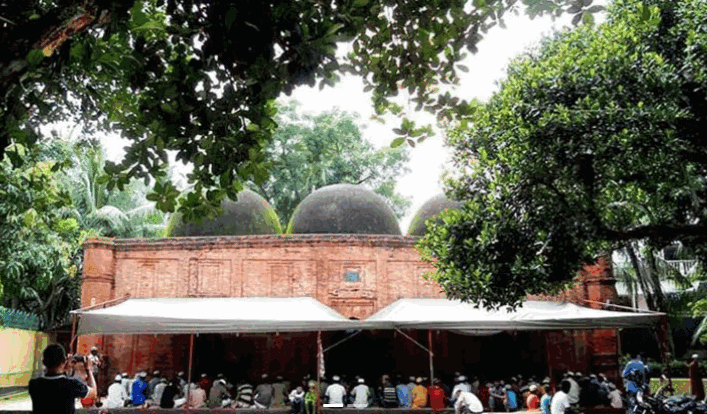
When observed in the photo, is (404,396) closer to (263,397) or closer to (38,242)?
(263,397)

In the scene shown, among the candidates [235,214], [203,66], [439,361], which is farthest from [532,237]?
[235,214]

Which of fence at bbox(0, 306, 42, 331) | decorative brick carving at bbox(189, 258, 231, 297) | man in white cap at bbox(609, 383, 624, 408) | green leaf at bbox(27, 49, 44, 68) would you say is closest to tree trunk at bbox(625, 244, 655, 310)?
man in white cap at bbox(609, 383, 624, 408)

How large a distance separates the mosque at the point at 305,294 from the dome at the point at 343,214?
2.80 ft

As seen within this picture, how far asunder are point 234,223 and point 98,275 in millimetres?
3829

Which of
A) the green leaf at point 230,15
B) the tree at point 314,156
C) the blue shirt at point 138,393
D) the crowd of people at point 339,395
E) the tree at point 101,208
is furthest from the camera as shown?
the tree at point 314,156

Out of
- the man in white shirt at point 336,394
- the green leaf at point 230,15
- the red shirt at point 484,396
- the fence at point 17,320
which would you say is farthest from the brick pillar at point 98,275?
the green leaf at point 230,15

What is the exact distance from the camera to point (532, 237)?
9.73m

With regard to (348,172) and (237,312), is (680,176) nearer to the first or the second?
(237,312)

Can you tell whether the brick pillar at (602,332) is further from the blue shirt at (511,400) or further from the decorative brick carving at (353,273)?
the decorative brick carving at (353,273)

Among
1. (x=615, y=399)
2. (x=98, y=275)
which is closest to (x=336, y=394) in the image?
(x=615, y=399)

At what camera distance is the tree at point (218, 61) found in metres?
3.11

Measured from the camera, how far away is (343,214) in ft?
60.5

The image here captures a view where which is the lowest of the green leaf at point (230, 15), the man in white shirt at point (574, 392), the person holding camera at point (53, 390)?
the man in white shirt at point (574, 392)

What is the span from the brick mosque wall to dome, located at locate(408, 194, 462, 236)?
168 centimetres
